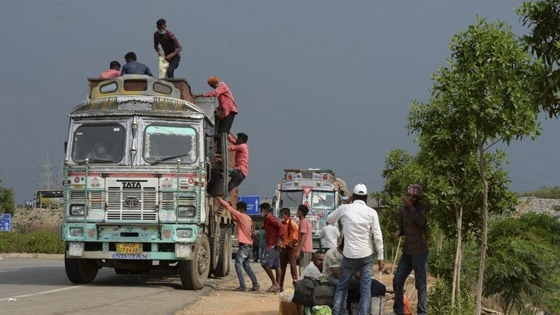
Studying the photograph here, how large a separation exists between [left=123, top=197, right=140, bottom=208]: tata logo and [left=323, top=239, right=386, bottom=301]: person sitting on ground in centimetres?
526

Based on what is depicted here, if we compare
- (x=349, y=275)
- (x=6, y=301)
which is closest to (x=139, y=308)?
(x=6, y=301)

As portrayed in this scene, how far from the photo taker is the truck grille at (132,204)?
14.8 m

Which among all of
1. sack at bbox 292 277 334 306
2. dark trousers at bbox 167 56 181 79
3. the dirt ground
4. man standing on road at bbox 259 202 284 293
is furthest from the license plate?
sack at bbox 292 277 334 306

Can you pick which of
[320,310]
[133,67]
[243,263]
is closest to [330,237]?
[243,263]

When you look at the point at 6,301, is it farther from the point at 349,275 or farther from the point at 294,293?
the point at 349,275

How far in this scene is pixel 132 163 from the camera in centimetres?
1502

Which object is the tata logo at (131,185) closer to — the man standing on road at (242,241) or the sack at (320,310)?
the man standing on road at (242,241)

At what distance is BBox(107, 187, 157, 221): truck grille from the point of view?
14.8 meters

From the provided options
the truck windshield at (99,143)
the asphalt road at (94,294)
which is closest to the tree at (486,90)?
the asphalt road at (94,294)

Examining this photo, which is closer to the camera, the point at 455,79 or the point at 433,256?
the point at 455,79

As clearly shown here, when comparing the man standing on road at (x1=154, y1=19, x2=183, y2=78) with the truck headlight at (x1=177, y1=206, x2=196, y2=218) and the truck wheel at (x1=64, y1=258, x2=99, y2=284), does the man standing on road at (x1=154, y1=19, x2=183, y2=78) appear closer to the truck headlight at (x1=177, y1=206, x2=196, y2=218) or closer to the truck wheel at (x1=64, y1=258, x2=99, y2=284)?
the truck headlight at (x1=177, y1=206, x2=196, y2=218)

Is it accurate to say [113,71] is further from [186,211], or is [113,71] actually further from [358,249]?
[358,249]

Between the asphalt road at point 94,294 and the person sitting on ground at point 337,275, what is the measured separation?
8.62 feet

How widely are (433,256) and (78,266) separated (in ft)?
24.7
